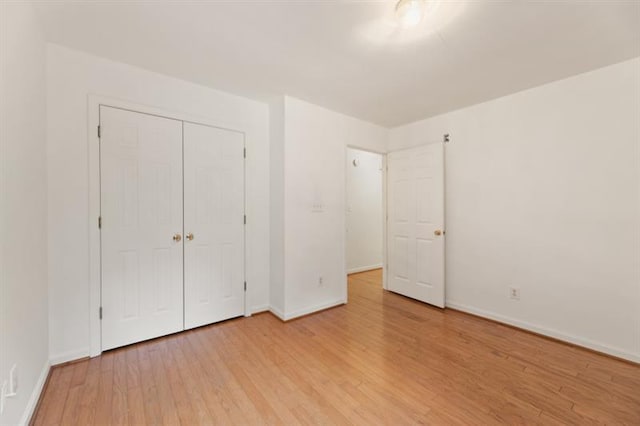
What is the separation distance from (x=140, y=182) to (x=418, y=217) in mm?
3266

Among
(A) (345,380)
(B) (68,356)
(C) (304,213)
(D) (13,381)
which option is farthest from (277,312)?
(D) (13,381)

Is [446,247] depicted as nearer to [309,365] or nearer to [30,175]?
[309,365]

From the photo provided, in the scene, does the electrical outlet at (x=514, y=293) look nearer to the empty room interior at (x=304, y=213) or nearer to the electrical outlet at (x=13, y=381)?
the empty room interior at (x=304, y=213)

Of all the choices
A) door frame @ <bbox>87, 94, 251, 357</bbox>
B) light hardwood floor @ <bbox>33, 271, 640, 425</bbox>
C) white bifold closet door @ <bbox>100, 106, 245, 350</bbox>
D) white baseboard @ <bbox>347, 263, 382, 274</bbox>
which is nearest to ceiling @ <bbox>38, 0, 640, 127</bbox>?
door frame @ <bbox>87, 94, 251, 357</bbox>

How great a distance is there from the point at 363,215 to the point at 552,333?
3351mm

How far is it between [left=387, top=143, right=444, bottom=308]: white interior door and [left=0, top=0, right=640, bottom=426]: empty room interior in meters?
0.05

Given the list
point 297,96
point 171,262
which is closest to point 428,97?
point 297,96

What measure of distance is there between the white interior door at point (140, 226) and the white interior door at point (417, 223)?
112 inches

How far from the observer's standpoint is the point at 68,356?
6.80 feet

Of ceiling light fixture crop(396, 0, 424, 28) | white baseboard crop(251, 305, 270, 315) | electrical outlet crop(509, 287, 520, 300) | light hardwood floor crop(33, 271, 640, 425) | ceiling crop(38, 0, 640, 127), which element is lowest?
light hardwood floor crop(33, 271, 640, 425)

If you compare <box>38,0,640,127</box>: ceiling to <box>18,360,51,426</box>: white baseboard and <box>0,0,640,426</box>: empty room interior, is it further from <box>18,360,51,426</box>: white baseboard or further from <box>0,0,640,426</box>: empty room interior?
<box>18,360,51,426</box>: white baseboard

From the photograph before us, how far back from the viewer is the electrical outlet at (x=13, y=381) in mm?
1273

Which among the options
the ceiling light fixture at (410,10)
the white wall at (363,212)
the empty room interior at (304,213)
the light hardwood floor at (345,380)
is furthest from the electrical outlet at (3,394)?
the white wall at (363,212)

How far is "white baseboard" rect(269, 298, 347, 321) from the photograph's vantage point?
9.59 ft
